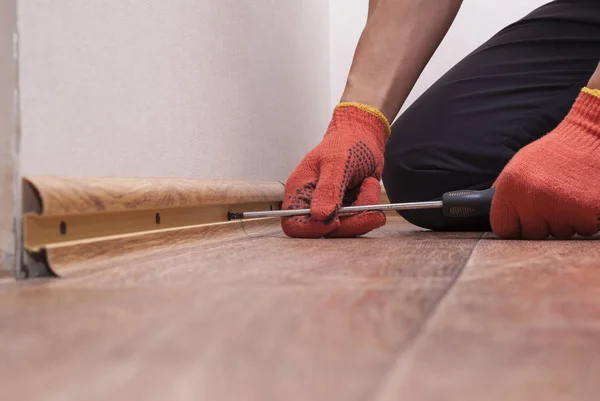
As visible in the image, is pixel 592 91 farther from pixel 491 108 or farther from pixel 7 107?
pixel 7 107

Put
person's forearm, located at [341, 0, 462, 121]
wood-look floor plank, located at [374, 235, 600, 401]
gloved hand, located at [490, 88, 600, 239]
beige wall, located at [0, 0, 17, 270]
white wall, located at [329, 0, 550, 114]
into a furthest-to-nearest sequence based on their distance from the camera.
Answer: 1. white wall, located at [329, 0, 550, 114]
2. person's forearm, located at [341, 0, 462, 121]
3. gloved hand, located at [490, 88, 600, 239]
4. beige wall, located at [0, 0, 17, 270]
5. wood-look floor plank, located at [374, 235, 600, 401]

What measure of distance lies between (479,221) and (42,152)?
67 centimetres

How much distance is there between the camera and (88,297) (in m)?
0.31

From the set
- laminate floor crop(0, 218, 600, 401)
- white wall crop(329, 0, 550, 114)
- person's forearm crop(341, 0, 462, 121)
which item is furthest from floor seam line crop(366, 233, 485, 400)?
white wall crop(329, 0, 550, 114)

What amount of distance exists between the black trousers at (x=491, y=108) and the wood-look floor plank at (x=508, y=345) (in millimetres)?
613

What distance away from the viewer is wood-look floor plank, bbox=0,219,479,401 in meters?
0.17

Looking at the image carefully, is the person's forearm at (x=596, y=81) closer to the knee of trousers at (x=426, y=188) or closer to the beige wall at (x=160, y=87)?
the knee of trousers at (x=426, y=188)

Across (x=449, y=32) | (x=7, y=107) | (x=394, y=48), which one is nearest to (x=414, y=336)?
(x=7, y=107)

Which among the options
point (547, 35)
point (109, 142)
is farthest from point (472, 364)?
point (547, 35)

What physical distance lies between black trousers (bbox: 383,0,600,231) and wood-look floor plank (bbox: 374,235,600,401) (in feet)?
2.01

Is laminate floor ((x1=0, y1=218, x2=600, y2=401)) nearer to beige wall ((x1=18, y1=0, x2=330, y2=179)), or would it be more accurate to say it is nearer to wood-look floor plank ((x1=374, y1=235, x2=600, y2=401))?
wood-look floor plank ((x1=374, y1=235, x2=600, y2=401))

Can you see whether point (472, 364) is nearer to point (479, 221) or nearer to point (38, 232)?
point (38, 232)

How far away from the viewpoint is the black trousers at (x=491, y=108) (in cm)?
92

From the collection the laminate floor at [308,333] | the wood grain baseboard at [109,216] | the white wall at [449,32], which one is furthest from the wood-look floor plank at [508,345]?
the white wall at [449,32]
